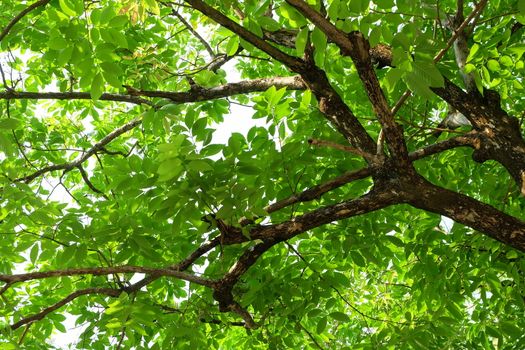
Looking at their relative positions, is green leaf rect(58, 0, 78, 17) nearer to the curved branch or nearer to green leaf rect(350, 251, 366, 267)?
the curved branch

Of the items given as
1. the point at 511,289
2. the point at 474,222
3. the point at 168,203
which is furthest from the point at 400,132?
the point at 511,289

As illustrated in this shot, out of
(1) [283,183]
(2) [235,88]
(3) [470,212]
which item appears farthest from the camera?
(2) [235,88]

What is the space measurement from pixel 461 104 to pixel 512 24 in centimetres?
143

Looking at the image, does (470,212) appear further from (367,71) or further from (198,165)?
(198,165)

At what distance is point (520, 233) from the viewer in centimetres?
319

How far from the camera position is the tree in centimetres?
302

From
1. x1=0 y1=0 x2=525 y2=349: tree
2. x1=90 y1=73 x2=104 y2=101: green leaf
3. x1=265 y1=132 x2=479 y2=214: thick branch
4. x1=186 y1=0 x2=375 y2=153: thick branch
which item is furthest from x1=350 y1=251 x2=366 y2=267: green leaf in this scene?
x1=90 y1=73 x2=104 y2=101: green leaf

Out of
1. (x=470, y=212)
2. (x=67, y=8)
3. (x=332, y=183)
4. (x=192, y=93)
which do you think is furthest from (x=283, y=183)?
(x=67, y=8)

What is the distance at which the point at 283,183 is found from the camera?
405 centimetres

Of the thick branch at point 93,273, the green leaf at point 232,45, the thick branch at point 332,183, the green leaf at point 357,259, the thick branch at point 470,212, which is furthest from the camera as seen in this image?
the green leaf at point 357,259

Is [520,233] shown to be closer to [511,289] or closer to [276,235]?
[276,235]

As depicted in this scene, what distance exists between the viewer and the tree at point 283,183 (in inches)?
119

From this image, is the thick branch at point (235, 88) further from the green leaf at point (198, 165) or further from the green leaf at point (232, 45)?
the green leaf at point (198, 165)

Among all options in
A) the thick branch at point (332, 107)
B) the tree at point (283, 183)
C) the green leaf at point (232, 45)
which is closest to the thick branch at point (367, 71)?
the tree at point (283, 183)
